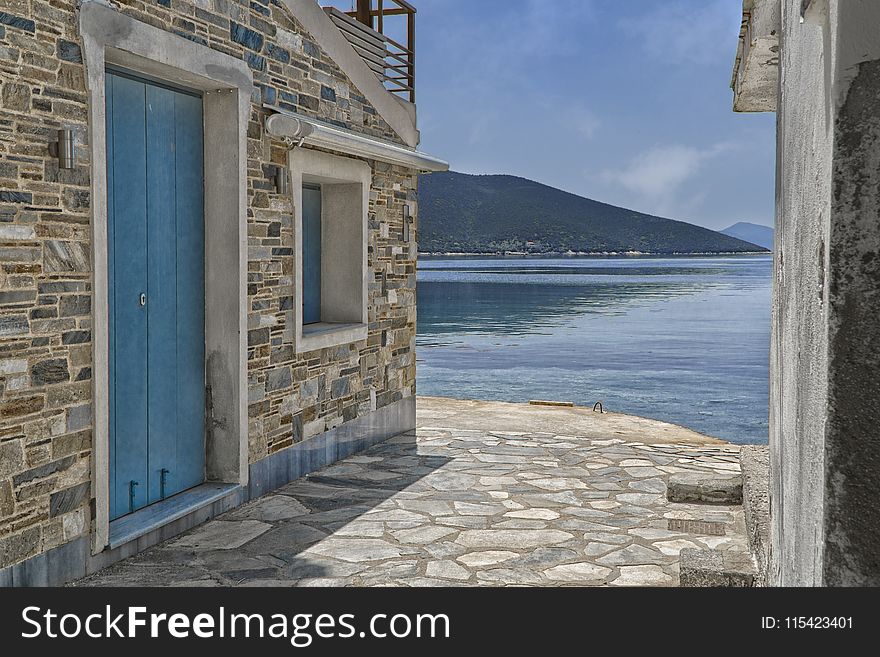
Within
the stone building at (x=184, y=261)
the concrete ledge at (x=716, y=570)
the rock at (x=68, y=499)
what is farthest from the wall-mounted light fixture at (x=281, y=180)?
the concrete ledge at (x=716, y=570)

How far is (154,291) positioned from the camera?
5.93 meters

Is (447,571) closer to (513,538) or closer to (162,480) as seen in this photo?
(513,538)

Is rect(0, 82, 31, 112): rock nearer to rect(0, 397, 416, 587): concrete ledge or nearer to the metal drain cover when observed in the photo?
rect(0, 397, 416, 587): concrete ledge

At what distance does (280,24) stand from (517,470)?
13.5 feet

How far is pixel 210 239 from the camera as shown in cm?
646

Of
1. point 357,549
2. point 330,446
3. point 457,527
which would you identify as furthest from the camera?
point 330,446

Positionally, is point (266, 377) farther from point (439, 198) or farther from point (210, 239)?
point (439, 198)

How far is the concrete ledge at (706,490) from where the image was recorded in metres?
6.47

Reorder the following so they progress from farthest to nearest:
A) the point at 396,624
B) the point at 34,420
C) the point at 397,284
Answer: the point at 397,284, the point at 34,420, the point at 396,624

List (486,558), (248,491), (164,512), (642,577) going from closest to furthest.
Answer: (642,577)
(486,558)
(164,512)
(248,491)

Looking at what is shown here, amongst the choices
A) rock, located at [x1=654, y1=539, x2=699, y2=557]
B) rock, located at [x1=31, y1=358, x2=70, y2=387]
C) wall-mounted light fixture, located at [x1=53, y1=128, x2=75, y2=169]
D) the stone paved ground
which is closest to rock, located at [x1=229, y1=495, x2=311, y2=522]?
the stone paved ground

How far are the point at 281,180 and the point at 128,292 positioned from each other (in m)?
1.75

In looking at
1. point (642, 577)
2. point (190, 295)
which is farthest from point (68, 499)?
point (642, 577)

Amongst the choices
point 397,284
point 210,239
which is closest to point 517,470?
point 397,284
